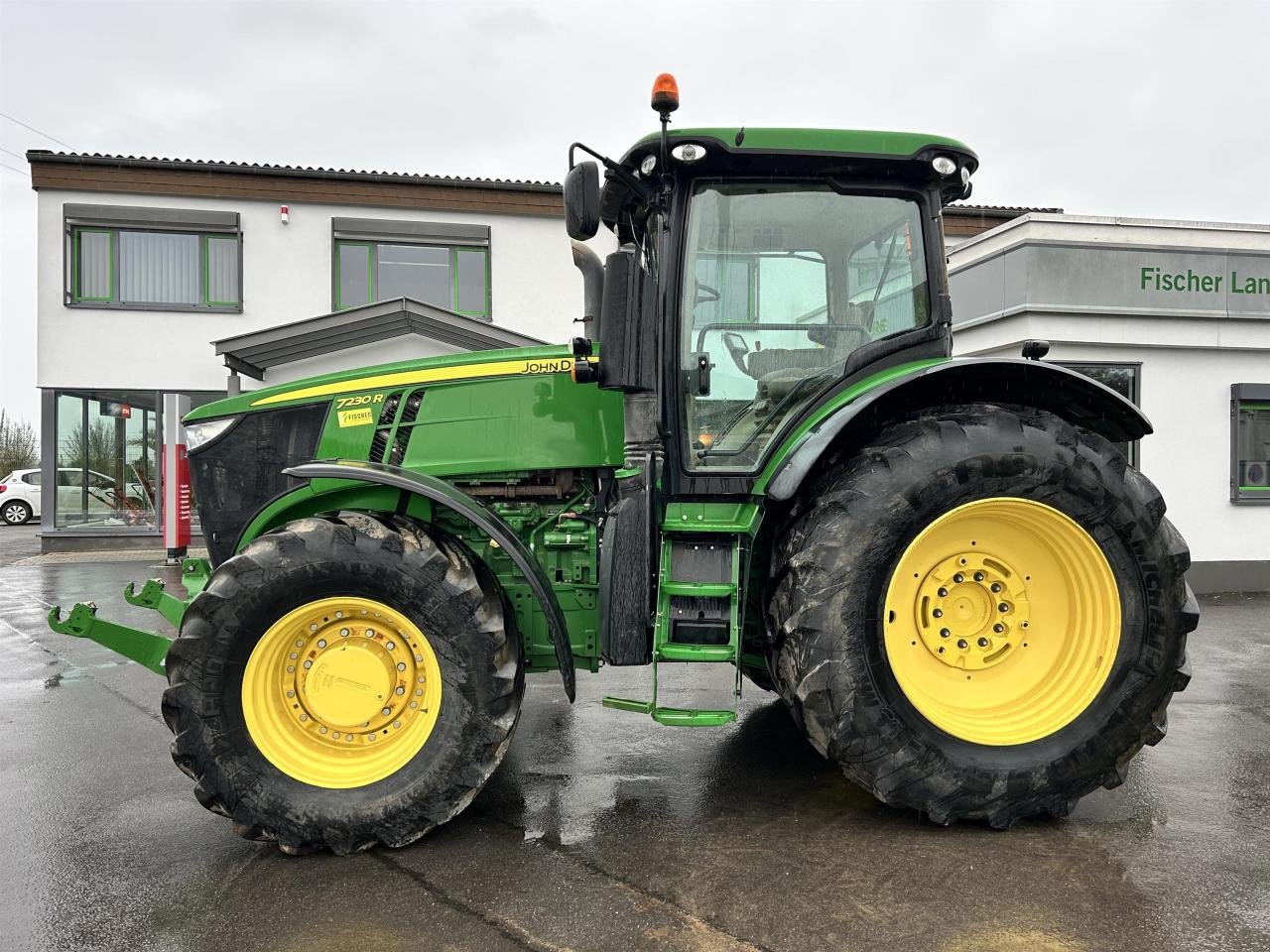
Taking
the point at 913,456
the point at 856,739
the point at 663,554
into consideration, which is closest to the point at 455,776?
the point at 663,554

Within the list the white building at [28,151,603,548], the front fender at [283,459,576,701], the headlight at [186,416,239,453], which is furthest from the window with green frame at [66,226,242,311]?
the front fender at [283,459,576,701]

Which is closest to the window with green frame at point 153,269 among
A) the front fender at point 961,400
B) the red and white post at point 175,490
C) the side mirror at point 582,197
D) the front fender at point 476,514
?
the red and white post at point 175,490

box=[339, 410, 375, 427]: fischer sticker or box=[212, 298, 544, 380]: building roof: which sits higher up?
box=[212, 298, 544, 380]: building roof

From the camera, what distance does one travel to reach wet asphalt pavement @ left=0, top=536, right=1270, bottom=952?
2453 millimetres

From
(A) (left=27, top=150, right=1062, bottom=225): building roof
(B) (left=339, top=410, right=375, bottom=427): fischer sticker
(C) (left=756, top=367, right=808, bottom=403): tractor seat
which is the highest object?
(A) (left=27, top=150, right=1062, bottom=225): building roof

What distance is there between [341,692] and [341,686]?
0.07 ft

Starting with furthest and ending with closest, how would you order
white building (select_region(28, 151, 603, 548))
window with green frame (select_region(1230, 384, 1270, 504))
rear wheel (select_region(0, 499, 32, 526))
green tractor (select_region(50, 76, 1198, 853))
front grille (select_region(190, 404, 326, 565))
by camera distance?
rear wheel (select_region(0, 499, 32, 526))
white building (select_region(28, 151, 603, 548))
window with green frame (select_region(1230, 384, 1270, 504))
front grille (select_region(190, 404, 326, 565))
green tractor (select_region(50, 76, 1198, 853))

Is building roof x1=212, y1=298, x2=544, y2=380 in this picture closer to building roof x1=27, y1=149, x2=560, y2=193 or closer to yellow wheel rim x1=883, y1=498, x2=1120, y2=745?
building roof x1=27, y1=149, x2=560, y2=193

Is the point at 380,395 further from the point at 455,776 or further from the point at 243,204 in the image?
the point at 243,204

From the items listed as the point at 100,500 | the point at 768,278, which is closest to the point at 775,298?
the point at 768,278

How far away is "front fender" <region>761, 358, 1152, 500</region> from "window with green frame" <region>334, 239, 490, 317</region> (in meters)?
11.8

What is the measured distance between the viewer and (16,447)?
3156 cm

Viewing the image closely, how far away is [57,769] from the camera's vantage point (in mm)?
3926

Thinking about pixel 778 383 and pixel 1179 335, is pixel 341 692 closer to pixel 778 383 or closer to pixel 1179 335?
pixel 778 383
